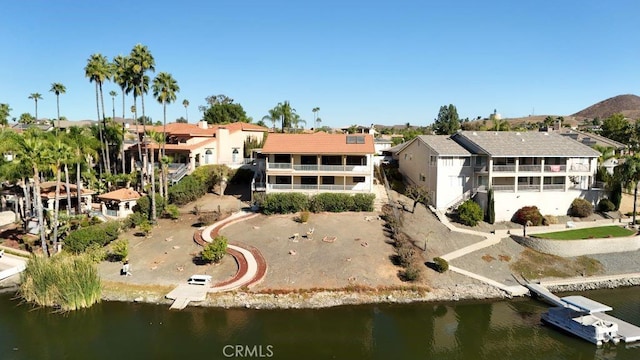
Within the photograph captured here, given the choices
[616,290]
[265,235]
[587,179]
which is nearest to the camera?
[616,290]

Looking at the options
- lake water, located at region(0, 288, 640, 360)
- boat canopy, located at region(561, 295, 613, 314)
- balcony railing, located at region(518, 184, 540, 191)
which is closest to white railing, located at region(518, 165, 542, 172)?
balcony railing, located at region(518, 184, 540, 191)

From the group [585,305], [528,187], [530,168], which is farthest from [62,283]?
[530,168]

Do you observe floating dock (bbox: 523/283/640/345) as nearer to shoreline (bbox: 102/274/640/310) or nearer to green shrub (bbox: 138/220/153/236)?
shoreline (bbox: 102/274/640/310)

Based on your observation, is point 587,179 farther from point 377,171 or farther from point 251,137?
point 251,137

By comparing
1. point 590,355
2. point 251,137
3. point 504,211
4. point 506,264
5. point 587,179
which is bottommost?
point 590,355

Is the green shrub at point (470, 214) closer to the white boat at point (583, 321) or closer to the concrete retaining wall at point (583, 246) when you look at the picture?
→ the concrete retaining wall at point (583, 246)

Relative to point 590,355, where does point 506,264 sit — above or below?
above

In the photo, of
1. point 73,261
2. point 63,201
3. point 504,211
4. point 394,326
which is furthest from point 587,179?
point 63,201
